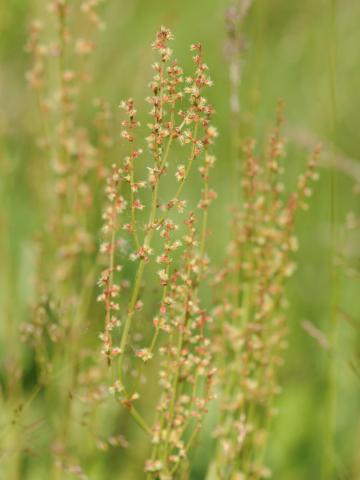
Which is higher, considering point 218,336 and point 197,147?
point 197,147

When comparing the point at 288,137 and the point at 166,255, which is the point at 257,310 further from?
the point at 288,137

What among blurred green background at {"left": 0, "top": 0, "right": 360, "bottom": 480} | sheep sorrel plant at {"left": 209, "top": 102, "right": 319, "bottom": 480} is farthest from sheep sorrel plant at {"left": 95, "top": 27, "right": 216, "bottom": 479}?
blurred green background at {"left": 0, "top": 0, "right": 360, "bottom": 480}

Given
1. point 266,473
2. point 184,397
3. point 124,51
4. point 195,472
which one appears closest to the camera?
point 184,397

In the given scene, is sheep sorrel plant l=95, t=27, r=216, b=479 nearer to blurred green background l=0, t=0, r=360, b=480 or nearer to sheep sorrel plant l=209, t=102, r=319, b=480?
sheep sorrel plant l=209, t=102, r=319, b=480

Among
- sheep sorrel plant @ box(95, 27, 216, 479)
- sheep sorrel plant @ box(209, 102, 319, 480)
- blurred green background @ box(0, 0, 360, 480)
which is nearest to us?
sheep sorrel plant @ box(95, 27, 216, 479)

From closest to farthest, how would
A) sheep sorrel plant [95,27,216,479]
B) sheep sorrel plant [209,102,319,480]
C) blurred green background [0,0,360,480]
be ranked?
1. sheep sorrel plant [95,27,216,479]
2. sheep sorrel plant [209,102,319,480]
3. blurred green background [0,0,360,480]

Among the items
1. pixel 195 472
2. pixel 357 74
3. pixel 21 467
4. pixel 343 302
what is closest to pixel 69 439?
pixel 21 467

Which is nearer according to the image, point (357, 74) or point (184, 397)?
point (184, 397)

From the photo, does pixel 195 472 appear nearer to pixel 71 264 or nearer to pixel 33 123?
pixel 71 264
